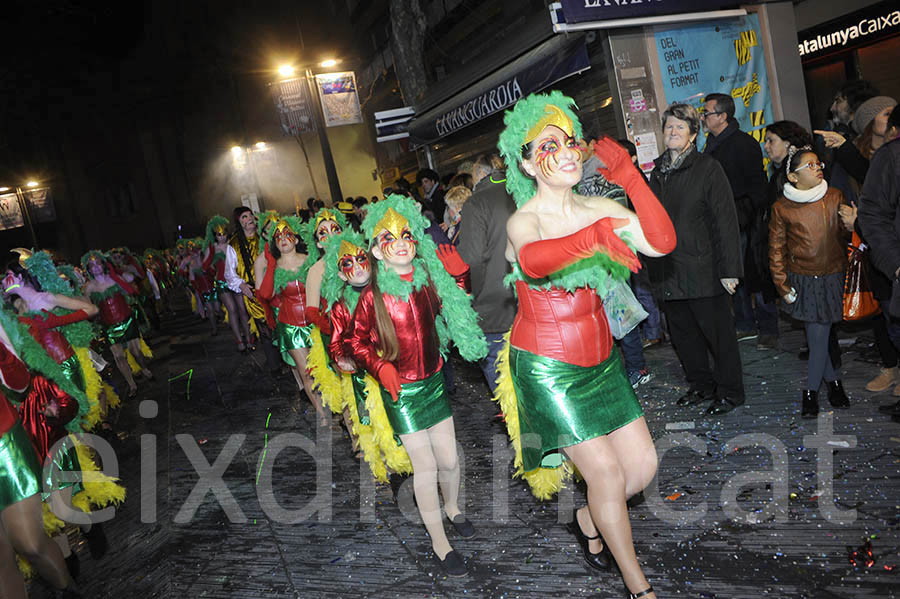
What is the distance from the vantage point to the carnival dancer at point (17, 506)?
10.4 feet

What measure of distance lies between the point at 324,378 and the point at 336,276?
1.72 m

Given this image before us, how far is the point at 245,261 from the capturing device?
8.28 metres

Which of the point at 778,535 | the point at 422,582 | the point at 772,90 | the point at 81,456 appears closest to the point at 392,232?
the point at 422,582

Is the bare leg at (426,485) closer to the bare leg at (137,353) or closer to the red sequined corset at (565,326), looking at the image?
the red sequined corset at (565,326)

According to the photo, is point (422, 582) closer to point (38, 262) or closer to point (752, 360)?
point (752, 360)

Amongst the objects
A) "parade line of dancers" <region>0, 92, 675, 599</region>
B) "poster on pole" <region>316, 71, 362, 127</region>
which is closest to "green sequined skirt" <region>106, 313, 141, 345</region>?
"parade line of dancers" <region>0, 92, 675, 599</region>

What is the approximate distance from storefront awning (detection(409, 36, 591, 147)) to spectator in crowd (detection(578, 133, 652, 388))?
10.0ft

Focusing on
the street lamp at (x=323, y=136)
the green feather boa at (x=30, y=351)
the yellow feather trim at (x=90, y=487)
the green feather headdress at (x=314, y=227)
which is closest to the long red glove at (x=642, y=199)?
the green feather headdress at (x=314, y=227)

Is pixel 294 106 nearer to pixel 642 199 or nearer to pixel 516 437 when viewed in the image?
pixel 516 437

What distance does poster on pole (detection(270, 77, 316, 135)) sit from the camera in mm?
15086

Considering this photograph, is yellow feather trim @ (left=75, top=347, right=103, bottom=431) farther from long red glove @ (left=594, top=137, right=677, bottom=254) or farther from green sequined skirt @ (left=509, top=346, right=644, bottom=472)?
long red glove @ (left=594, top=137, right=677, bottom=254)

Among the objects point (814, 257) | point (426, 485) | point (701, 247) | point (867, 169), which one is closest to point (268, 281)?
point (426, 485)

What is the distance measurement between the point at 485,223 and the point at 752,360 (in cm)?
276

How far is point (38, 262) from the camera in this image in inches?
232
